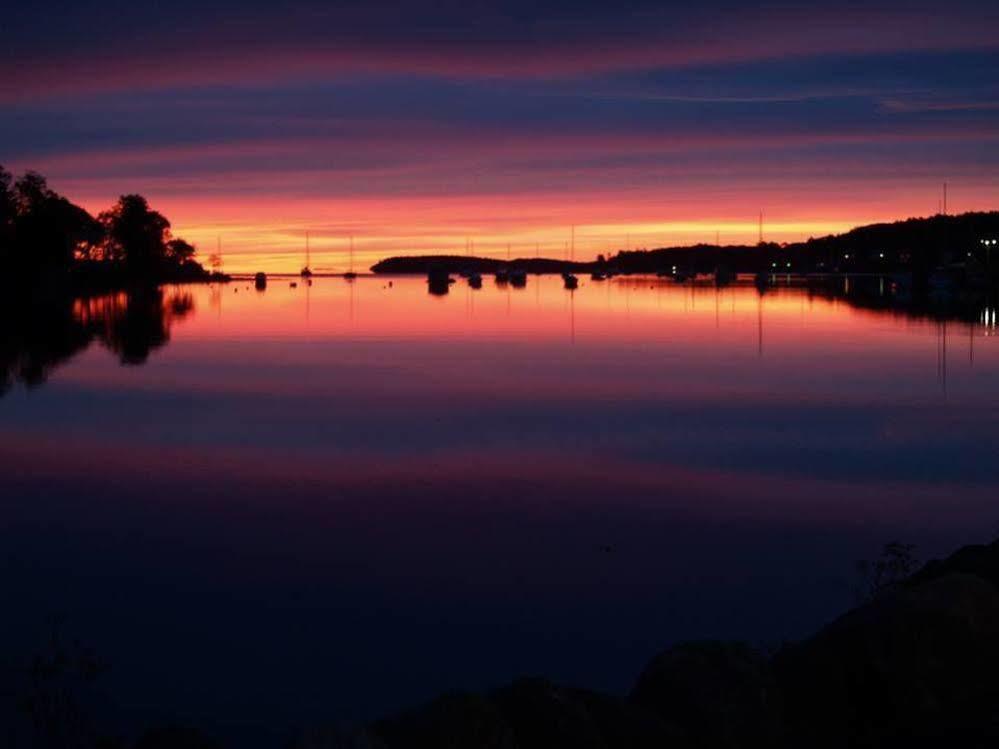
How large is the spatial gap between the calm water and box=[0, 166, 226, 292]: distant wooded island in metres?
72.7

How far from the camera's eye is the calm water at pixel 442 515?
11.3 meters

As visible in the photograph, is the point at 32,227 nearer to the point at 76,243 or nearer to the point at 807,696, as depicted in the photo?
the point at 76,243

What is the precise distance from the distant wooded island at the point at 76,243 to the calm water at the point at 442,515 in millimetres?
72748

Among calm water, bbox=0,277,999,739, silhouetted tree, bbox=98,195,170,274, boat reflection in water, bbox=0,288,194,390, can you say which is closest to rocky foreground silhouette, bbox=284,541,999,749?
calm water, bbox=0,277,999,739

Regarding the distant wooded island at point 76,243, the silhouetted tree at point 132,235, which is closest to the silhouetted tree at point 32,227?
the distant wooded island at point 76,243

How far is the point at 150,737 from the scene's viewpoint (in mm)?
6629

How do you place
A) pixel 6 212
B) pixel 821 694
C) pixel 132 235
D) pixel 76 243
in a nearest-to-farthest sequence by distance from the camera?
1. pixel 821 694
2. pixel 6 212
3. pixel 76 243
4. pixel 132 235

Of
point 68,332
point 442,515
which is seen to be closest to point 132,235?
point 68,332

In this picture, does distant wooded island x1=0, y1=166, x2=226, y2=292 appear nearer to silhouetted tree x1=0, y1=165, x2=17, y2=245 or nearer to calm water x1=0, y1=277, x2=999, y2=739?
silhouetted tree x1=0, y1=165, x2=17, y2=245

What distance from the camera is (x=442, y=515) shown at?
1627cm

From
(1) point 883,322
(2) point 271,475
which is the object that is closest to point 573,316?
(1) point 883,322

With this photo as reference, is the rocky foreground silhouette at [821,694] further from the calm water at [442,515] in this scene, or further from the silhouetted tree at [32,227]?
the silhouetted tree at [32,227]

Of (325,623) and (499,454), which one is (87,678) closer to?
(325,623)

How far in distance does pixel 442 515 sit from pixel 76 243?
5066 inches
